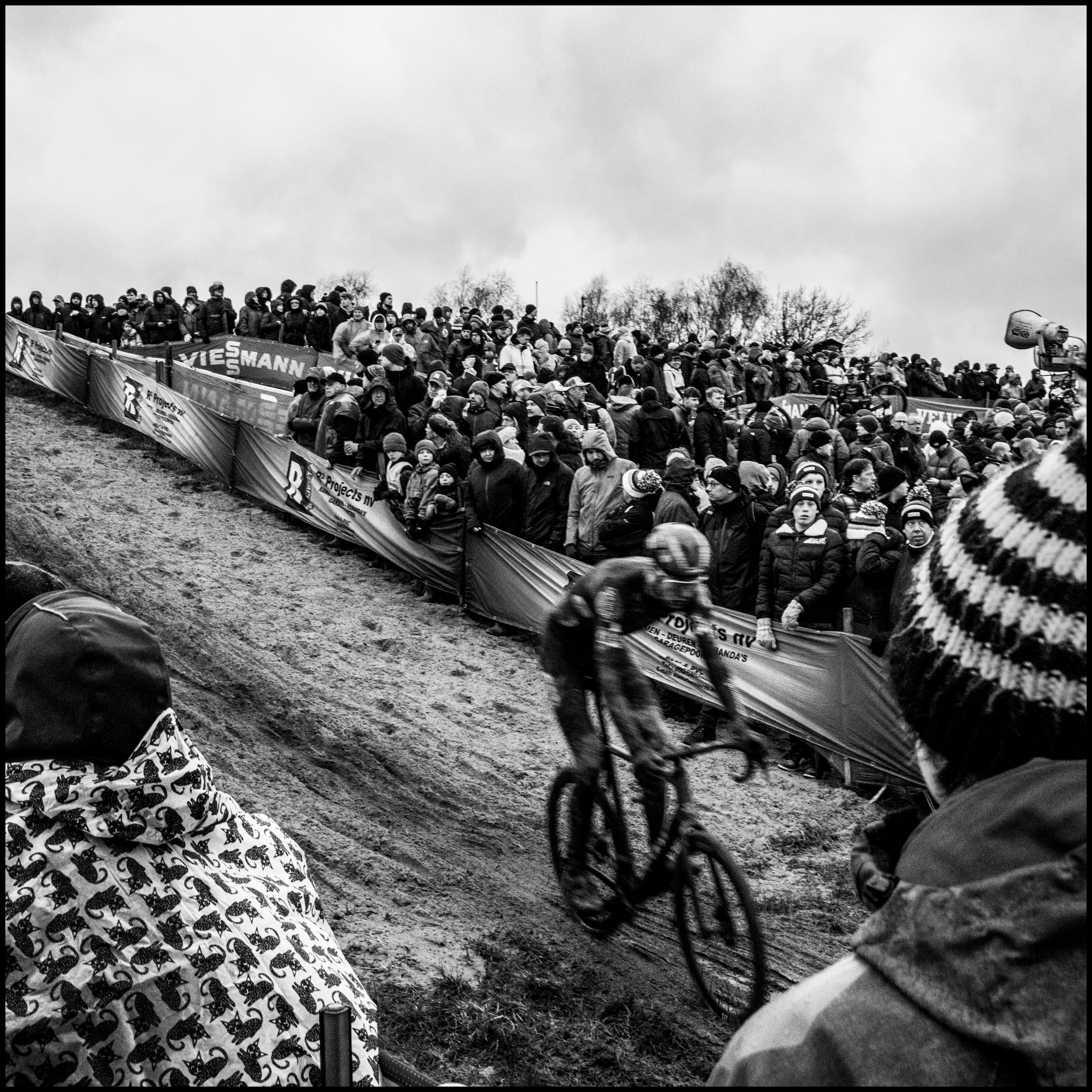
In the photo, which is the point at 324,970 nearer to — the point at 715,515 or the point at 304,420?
the point at 715,515

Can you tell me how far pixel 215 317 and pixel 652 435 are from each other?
512 inches

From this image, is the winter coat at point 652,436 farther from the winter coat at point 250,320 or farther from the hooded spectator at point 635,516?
the winter coat at point 250,320

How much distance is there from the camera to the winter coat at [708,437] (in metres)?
14.4

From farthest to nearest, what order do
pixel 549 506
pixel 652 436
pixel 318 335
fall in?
pixel 318 335
pixel 652 436
pixel 549 506

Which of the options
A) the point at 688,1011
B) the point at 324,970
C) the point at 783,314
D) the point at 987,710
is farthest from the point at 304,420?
the point at 783,314

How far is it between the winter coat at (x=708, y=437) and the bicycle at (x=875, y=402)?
141 inches

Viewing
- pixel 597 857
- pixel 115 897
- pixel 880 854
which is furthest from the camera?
pixel 597 857

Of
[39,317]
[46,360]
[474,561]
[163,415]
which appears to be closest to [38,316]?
[39,317]

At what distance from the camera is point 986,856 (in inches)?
36.7

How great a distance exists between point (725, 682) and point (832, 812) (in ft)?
13.0

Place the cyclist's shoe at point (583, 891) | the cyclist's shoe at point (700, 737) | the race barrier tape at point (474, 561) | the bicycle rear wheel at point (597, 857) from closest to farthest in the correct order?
the bicycle rear wheel at point (597, 857) < the cyclist's shoe at point (583, 891) < the race barrier tape at point (474, 561) < the cyclist's shoe at point (700, 737)

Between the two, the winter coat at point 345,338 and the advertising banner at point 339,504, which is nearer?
the advertising banner at point 339,504

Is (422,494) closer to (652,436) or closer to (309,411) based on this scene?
(652,436)

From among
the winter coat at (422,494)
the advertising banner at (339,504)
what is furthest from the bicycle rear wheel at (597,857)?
the winter coat at (422,494)
